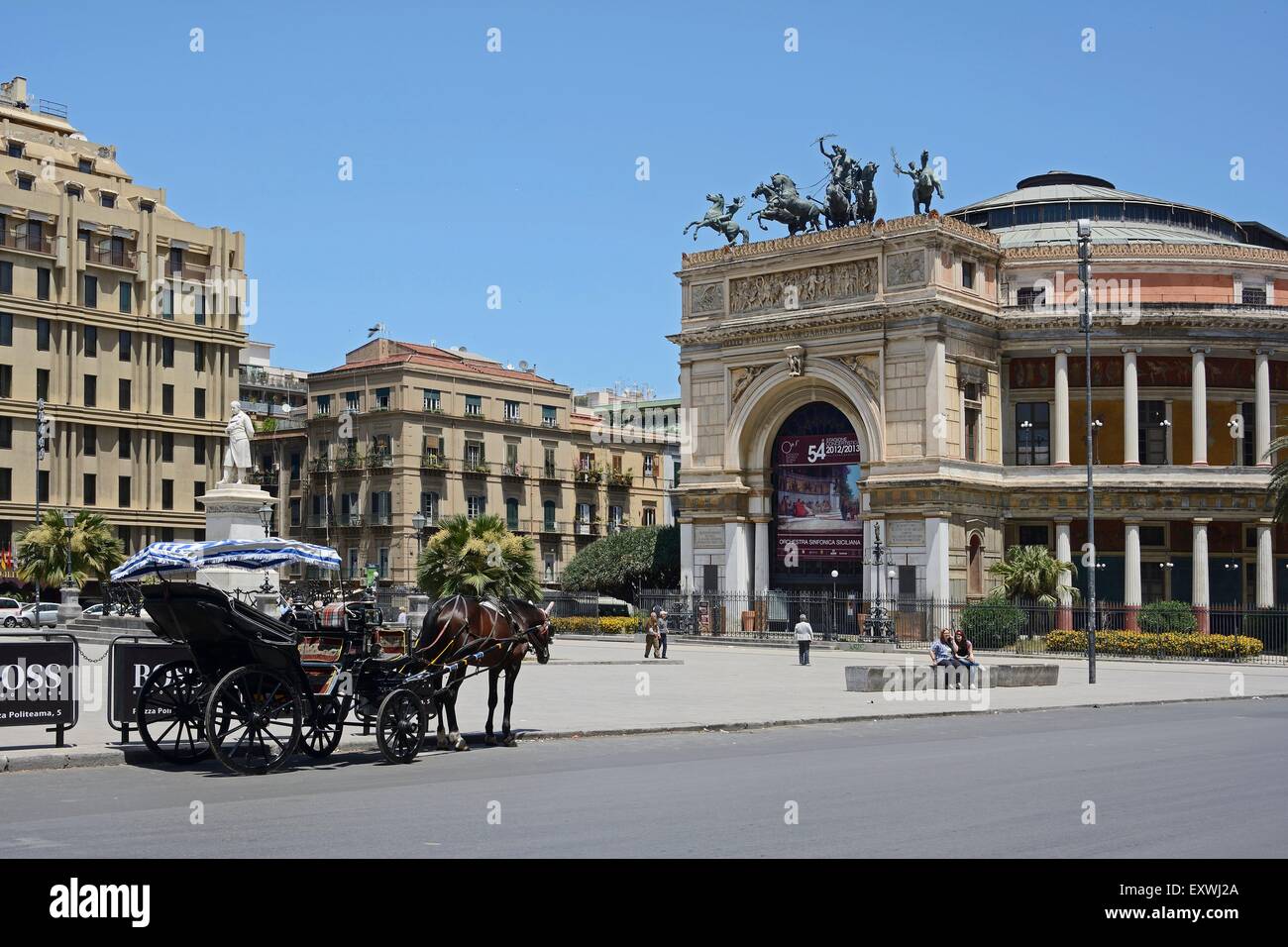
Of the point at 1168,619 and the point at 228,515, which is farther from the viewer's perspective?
the point at 1168,619

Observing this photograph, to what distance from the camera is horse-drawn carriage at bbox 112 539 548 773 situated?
50.6ft

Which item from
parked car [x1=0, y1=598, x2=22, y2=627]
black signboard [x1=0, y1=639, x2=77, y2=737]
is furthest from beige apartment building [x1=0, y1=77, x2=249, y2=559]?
black signboard [x1=0, y1=639, x2=77, y2=737]

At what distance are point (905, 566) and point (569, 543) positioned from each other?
117ft

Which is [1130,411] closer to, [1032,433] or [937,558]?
[1032,433]

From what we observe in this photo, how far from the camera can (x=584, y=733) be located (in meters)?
20.5

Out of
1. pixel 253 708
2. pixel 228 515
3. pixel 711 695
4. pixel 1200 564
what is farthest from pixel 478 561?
pixel 1200 564

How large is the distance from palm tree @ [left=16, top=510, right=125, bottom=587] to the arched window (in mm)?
35124

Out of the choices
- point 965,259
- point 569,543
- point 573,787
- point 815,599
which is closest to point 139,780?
point 573,787

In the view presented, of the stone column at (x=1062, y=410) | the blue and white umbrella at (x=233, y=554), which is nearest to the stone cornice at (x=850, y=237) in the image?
the stone column at (x=1062, y=410)

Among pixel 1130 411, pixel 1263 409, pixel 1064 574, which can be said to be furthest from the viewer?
pixel 1130 411

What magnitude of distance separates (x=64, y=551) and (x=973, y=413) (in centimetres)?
3833

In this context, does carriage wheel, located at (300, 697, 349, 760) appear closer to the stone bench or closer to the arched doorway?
the stone bench

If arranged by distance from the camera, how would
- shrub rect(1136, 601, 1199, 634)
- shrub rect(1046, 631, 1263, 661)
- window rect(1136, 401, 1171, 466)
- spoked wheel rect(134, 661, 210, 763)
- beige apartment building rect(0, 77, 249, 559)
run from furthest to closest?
beige apartment building rect(0, 77, 249, 559) → window rect(1136, 401, 1171, 466) → shrub rect(1136, 601, 1199, 634) → shrub rect(1046, 631, 1263, 661) → spoked wheel rect(134, 661, 210, 763)

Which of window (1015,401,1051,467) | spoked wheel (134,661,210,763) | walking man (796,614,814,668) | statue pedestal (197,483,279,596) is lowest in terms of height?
walking man (796,614,814,668)
